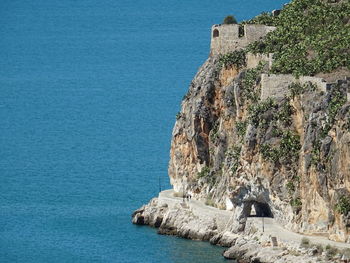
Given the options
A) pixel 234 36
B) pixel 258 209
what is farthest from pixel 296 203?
pixel 234 36

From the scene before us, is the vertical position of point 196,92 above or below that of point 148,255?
above

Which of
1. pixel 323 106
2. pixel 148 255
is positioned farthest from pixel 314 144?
pixel 148 255

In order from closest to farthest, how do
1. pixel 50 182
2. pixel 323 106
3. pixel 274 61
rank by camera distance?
pixel 323 106 < pixel 274 61 < pixel 50 182

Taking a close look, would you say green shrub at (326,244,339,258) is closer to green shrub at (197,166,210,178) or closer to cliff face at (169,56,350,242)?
cliff face at (169,56,350,242)

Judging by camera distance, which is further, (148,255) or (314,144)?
(148,255)

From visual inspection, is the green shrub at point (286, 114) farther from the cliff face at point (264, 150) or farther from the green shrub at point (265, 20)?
the green shrub at point (265, 20)

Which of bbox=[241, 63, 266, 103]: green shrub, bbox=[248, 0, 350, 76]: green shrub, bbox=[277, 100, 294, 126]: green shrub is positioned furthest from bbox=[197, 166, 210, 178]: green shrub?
bbox=[277, 100, 294, 126]: green shrub

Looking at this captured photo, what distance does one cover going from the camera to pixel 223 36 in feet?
500

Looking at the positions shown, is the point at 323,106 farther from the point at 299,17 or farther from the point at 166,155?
the point at 166,155

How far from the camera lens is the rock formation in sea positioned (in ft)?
440

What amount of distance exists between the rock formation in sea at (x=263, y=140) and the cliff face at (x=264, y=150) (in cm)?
6

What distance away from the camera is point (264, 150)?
458ft

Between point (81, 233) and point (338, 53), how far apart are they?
70.5 ft

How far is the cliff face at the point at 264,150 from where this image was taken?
133 m
